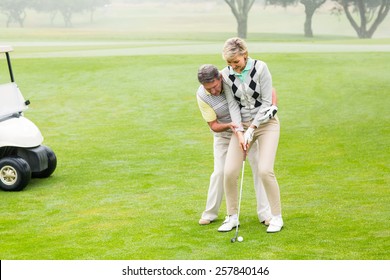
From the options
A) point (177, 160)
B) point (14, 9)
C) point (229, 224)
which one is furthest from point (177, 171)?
point (14, 9)

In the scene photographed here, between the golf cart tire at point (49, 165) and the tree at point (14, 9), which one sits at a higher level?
the golf cart tire at point (49, 165)

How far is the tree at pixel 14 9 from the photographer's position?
61.7 meters

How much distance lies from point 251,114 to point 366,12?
44642mm

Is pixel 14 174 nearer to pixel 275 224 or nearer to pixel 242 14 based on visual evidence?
pixel 275 224

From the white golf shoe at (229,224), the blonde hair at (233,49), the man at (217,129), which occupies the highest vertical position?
the blonde hair at (233,49)

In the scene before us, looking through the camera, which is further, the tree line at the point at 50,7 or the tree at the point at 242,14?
the tree line at the point at 50,7

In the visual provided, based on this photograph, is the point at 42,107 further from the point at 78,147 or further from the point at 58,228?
the point at 58,228

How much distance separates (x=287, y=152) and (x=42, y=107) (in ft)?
23.8

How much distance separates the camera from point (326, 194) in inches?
352

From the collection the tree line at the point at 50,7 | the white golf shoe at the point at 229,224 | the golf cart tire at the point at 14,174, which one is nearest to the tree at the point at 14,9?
the tree line at the point at 50,7

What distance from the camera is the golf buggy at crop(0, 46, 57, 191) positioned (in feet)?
31.2

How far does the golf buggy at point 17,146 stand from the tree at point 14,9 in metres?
53.0

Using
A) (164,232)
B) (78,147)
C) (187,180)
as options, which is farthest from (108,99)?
(164,232)

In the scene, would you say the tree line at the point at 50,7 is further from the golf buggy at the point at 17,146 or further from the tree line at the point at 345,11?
the golf buggy at the point at 17,146
